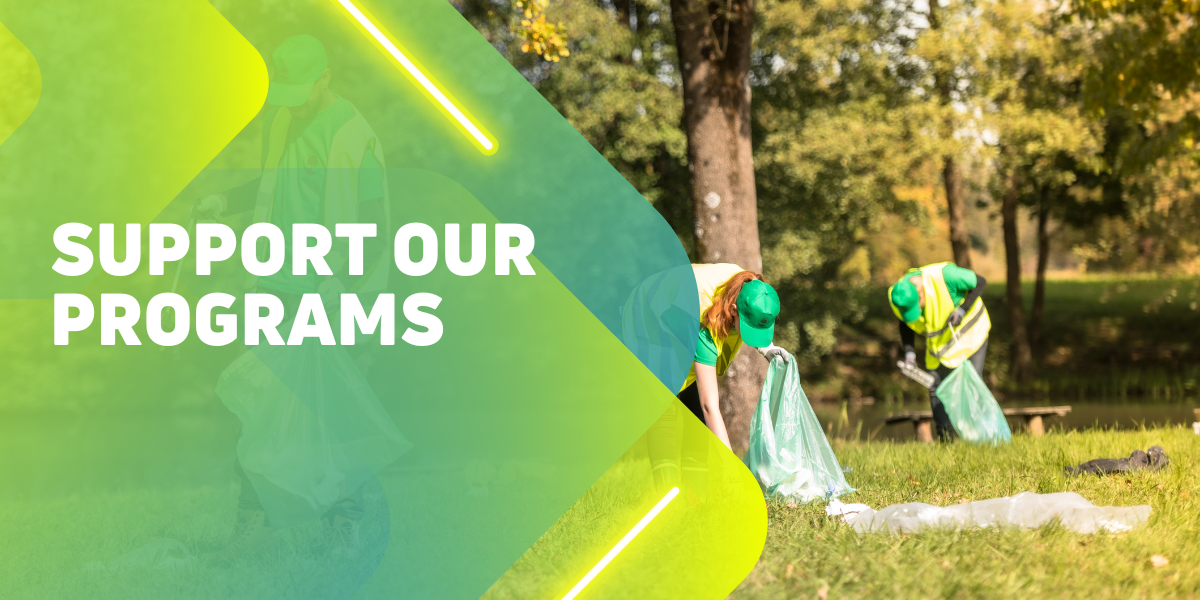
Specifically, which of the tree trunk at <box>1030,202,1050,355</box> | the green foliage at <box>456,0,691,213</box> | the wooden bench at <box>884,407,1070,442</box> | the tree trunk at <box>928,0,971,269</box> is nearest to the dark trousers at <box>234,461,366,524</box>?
the wooden bench at <box>884,407,1070,442</box>

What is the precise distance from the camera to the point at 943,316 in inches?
297

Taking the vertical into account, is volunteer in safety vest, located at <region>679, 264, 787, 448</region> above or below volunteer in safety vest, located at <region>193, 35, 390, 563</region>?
below

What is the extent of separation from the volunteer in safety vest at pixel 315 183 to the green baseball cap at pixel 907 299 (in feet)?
16.0

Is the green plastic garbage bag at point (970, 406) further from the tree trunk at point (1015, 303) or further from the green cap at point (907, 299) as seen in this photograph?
the tree trunk at point (1015, 303)

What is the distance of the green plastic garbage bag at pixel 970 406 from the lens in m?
7.20

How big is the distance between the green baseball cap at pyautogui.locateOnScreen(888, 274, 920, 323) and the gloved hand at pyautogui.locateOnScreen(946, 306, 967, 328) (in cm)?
24

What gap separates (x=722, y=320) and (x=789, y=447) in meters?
0.91

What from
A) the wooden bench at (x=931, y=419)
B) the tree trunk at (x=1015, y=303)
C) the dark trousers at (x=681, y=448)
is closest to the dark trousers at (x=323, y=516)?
the dark trousers at (x=681, y=448)

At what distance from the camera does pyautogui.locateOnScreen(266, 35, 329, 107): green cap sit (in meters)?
3.78

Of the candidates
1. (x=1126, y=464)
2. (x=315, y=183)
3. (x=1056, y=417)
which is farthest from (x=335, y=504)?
(x=1056, y=417)

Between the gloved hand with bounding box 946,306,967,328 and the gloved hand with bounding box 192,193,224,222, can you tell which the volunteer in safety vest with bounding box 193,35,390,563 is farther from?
the gloved hand with bounding box 946,306,967,328

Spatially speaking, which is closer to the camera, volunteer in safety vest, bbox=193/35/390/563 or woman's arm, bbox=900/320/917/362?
volunteer in safety vest, bbox=193/35/390/563

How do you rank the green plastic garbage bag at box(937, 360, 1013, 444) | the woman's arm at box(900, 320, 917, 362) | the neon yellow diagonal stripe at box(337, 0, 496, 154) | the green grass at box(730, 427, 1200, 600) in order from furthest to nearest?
the woman's arm at box(900, 320, 917, 362), the green plastic garbage bag at box(937, 360, 1013, 444), the neon yellow diagonal stripe at box(337, 0, 496, 154), the green grass at box(730, 427, 1200, 600)

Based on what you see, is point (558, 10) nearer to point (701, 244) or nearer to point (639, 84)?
point (639, 84)
